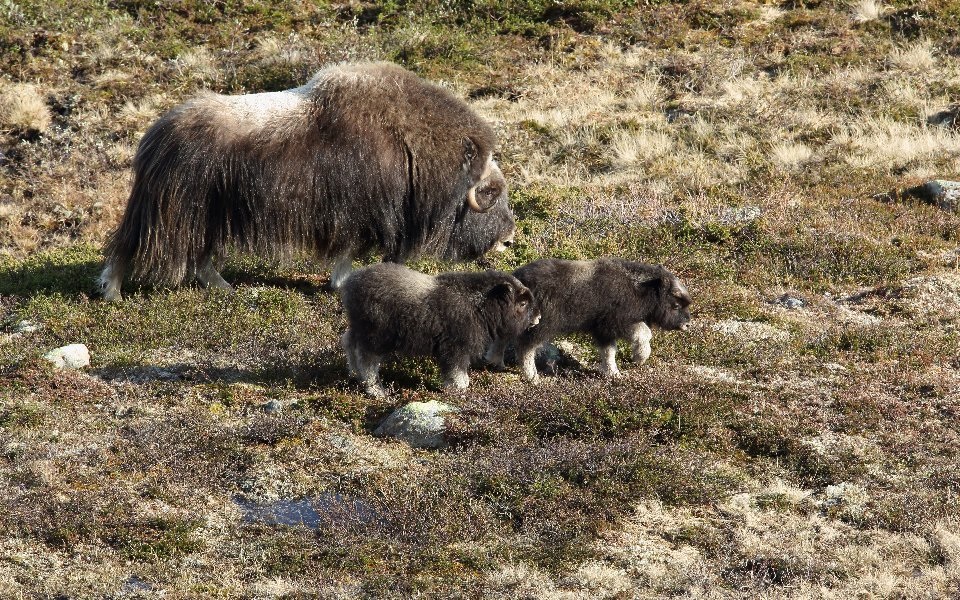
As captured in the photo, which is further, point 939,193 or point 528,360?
point 939,193

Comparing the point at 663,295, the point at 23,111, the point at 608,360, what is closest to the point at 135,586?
the point at 608,360

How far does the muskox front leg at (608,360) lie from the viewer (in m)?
9.80

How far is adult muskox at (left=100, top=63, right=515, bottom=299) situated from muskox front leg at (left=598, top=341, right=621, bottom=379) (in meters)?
2.68

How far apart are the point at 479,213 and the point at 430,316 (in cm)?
321

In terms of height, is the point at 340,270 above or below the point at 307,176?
below

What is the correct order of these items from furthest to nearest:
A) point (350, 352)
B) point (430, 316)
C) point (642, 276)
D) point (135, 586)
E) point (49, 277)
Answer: point (49, 277) → point (642, 276) → point (350, 352) → point (430, 316) → point (135, 586)

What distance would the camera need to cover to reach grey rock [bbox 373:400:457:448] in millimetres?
8484

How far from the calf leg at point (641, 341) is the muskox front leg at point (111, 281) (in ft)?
17.8

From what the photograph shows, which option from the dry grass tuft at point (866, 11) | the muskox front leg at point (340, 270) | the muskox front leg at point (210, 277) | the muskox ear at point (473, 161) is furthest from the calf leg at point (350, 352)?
the dry grass tuft at point (866, 11)

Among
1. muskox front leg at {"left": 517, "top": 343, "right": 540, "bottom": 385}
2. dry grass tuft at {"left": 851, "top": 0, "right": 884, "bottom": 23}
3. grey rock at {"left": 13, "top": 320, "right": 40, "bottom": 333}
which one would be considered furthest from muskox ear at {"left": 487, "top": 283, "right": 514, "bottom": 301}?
dry grass tuft at {"left": 851, "top": 0, "right": 884, "bottom": 23}

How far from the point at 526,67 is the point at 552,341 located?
10701 millimetres

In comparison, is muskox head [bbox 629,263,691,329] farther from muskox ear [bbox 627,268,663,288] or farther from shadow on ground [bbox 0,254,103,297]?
shadow on ground [bbox 0,254,103,297]

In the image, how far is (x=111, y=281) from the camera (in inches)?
456

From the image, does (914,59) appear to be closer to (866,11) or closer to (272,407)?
(866,11)
